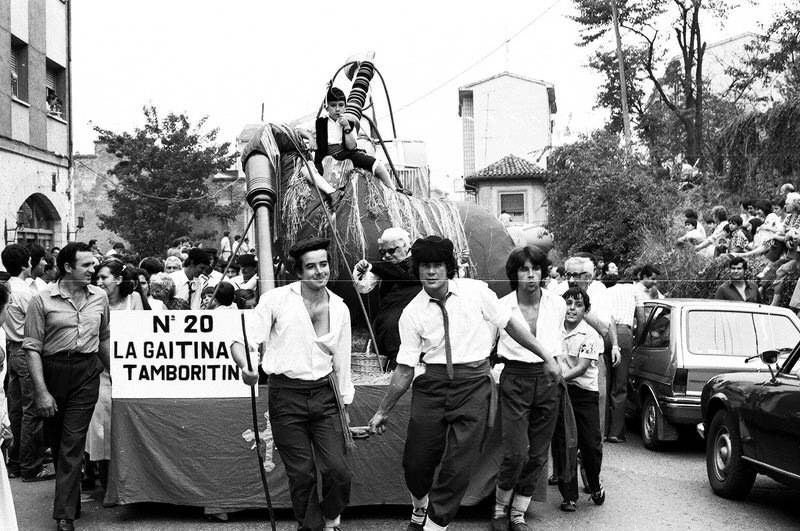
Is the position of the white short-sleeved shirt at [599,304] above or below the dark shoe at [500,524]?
above

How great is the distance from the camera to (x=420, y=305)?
239 inches

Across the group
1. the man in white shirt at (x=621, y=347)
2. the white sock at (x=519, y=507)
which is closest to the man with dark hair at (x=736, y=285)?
the man in white shirt at (x=621, y=347)

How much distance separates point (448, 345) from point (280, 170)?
10.6 ft

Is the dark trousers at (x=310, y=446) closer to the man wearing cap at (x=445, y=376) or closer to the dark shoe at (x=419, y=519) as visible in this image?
the man wearing cap at (x=445, y=376)

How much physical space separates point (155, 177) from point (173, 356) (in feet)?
90.4

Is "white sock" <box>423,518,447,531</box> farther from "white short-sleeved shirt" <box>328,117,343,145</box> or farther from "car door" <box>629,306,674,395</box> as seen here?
"car door" <box>629,306,674,395</box>

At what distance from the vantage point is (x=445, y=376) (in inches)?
233

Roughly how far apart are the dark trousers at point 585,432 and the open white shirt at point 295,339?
2.04 m

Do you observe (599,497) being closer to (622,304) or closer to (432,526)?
(432,526)

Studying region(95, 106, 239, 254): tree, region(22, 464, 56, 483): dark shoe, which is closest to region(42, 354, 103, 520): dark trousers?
region(22, 464, 56, 483): dark shoe

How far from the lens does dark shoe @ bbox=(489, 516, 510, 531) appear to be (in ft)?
21.2

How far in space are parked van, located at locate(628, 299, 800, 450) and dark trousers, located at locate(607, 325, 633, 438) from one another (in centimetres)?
22

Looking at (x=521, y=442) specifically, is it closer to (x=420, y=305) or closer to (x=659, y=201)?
(x=420, y=305)

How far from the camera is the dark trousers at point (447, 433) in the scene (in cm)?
586
